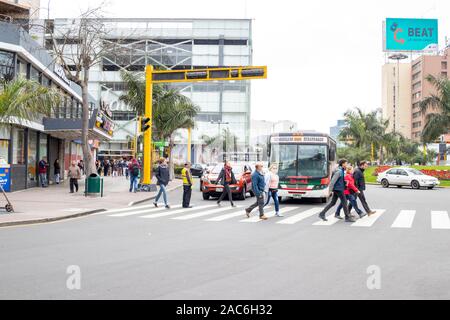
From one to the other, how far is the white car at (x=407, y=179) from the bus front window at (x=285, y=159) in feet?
55.0

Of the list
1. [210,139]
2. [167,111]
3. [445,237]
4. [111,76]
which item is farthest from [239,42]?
[445,237]

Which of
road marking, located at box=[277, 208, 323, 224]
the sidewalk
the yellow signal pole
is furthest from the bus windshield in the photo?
the yellow signal pole

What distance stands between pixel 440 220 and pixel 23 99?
13.8 meters

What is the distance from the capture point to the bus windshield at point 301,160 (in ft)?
65.9

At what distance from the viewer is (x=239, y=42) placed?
78.2m

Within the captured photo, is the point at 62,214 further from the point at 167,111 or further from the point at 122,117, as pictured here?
the point at 122,117

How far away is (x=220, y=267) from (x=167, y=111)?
32039mm

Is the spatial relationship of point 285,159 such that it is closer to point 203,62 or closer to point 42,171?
point 42,171

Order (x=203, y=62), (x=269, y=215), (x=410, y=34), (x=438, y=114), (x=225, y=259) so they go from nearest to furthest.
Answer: (x=225, y=259), (x=269, y=215), (x=438, y=114), (x=203, y=62), (x=410, y=34)

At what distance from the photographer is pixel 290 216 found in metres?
15.5

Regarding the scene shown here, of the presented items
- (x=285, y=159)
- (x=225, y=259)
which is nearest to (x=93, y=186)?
(x=285, y=159)

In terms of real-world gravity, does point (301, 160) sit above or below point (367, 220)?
above

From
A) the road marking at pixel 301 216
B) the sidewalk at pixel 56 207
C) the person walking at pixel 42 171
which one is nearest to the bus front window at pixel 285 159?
the road marking at pixel 301 216

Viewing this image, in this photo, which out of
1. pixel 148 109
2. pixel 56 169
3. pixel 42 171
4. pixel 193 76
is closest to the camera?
pixel 193 76
